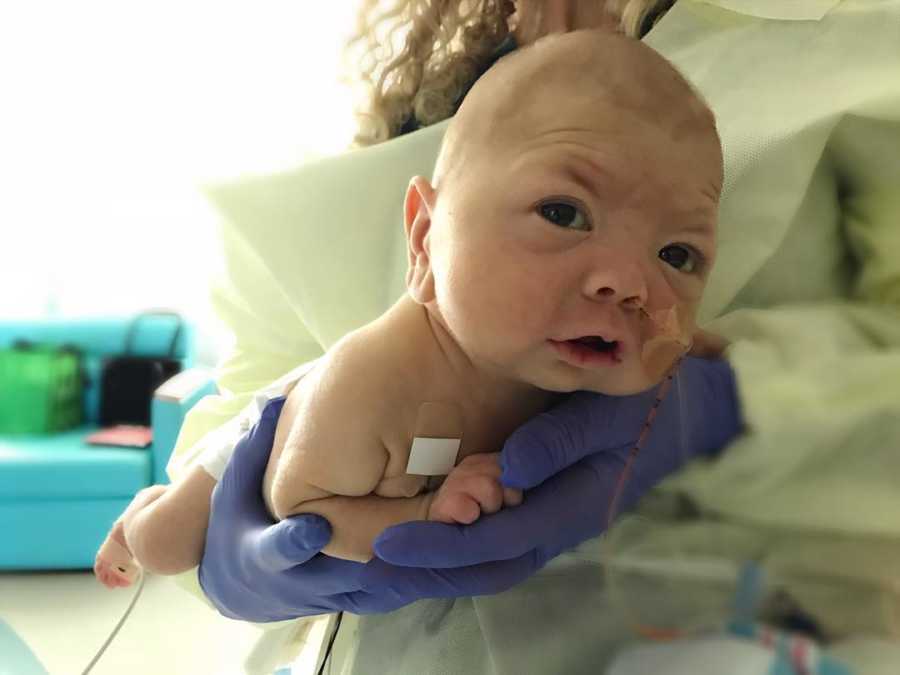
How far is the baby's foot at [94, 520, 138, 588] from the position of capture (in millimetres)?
777

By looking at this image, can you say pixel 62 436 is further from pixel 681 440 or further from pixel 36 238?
pixel 681 440

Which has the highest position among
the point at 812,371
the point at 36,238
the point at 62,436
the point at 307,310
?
the point at 812,371

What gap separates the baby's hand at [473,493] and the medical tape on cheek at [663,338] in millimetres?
139

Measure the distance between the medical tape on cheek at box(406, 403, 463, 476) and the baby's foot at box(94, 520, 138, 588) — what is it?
0.41 meters

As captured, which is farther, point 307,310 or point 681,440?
point 307,310

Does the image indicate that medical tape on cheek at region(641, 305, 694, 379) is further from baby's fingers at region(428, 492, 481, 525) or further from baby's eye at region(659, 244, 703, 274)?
baby's fingers at region(428, 492, 481, 525)

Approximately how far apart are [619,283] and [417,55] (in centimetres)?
67

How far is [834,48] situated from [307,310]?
20.2 inches

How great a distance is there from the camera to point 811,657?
226 millimetres

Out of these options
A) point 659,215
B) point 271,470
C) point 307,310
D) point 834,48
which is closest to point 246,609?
point 271,470

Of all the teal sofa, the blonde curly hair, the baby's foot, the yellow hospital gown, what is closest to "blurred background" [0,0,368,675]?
the teal sofa

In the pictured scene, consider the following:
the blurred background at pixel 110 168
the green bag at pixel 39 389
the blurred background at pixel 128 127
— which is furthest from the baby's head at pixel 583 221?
the green bag at pixel 39 389

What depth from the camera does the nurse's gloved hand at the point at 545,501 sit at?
342 mm

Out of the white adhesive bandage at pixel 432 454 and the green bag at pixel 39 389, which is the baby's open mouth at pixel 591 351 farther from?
the green bag at pixel 39 389
